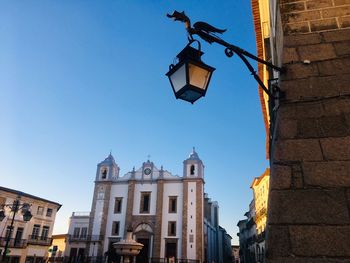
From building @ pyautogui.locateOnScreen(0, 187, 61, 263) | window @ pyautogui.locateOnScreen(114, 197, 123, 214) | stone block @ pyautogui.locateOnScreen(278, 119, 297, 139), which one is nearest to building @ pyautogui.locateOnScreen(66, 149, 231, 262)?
window @ pyautogui.locateOnScreen(114, 197, 123, 214)

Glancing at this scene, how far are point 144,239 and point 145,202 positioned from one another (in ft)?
13.5

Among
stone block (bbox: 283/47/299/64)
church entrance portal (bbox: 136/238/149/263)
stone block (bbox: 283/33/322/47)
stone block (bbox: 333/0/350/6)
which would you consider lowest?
church entrance portal (bbox: 136/238/149/263)

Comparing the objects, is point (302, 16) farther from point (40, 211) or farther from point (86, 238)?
point (40, 211)

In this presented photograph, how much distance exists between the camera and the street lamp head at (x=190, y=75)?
2.98 meters

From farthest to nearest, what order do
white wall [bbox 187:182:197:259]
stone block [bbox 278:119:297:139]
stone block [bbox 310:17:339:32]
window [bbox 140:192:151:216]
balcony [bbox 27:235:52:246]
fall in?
balcony [bbox 27:235:52:246]
window [bbox 140:192:151:216]
white wall [bbox 187:182:197:259]
stone block [bbox 310:17:339:32]
stone block [bbox 278:119:297:139]

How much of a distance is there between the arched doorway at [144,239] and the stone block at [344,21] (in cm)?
A: 3085

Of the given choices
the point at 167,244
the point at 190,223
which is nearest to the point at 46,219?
the point at 167,244

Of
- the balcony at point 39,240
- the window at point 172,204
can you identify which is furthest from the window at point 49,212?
the window at point 172,204

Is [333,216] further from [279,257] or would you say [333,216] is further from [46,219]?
[46,219]

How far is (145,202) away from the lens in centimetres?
3338

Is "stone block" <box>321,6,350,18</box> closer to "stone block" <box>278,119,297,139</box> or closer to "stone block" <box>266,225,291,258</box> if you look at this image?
→ "stone block" <box>278,119,297,139</box>

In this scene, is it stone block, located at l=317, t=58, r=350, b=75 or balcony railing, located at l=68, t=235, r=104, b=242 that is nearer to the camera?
stone block, located at l=317, t=58, r=350, b=75

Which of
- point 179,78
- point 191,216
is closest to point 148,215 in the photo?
point 191,216

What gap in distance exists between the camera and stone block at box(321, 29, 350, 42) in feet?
9.83
